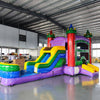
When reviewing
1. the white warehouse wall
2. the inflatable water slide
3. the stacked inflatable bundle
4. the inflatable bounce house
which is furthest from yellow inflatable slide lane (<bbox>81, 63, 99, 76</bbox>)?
the white warehouse wall

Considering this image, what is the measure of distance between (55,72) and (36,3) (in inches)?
147

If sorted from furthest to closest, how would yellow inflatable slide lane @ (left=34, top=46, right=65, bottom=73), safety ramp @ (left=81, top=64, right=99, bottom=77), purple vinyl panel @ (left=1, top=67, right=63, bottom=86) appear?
safety ramp @ (left=81, top=64, right=99, bottom=77) → yellow inflatable slide lane @ (left=34, top=46, right=65, bottom=73) → purple vinyl panel @ (left=1, top=67, right=63, bottom=86)

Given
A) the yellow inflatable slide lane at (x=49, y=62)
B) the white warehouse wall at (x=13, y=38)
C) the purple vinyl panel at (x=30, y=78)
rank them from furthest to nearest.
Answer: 1. the white warehouse wall at (x=13, y=38)
2. the yellow inflatable slide lane at (x=49, y=62)
3. the purple vinyl panel at (x=30, y=78)

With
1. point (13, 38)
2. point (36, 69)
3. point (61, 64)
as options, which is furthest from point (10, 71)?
point (13, 38)

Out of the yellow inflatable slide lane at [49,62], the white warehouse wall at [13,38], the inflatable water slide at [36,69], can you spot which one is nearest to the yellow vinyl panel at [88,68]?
the inflatable water slide at [36,69]

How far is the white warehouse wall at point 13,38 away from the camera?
274 inches

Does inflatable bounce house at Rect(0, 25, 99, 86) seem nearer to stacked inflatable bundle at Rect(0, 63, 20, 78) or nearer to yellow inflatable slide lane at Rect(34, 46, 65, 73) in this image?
yellow inflatable slide lane at Rect(34, 46, 65, 73)

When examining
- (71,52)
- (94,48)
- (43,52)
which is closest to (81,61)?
(71,52)

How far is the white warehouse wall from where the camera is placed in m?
6.96

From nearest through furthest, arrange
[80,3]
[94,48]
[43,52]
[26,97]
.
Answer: [26,97] < [80,3] < [43,52] < [94,48]

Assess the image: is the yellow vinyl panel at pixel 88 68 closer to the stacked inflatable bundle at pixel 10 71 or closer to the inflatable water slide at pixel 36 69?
the inflatable water slide at pixel 36 69

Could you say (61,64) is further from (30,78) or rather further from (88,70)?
(30,78)

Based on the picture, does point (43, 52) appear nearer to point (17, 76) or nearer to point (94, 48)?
point (17, 76)

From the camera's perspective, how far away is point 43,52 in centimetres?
635
